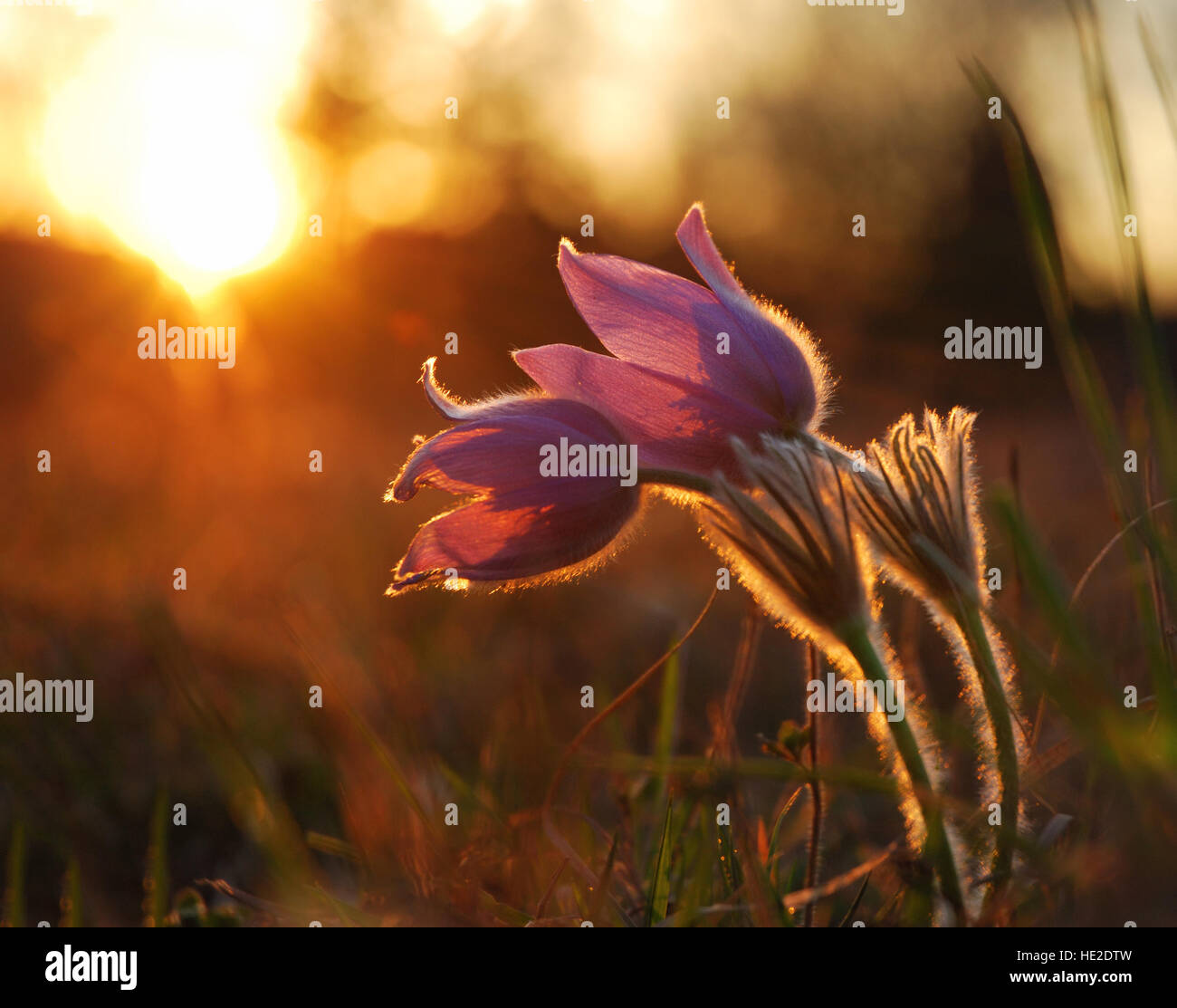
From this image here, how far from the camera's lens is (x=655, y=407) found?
1343mm

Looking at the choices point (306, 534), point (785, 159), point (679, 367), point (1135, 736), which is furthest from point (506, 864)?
point (785, 159)

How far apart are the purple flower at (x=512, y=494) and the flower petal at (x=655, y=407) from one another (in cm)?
3

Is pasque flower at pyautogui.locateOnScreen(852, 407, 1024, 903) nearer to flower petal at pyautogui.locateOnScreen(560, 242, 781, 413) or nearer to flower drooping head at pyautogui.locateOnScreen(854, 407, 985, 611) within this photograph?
flower drooping head at pyautogui.locateOnScreen(854, 407, 985, 611)

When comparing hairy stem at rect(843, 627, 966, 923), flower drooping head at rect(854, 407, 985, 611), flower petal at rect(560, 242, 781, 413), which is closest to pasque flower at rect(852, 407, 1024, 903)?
flower drooping head at rect(854, 407, 985, 611)

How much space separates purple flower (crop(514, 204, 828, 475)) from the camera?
1.34 meters

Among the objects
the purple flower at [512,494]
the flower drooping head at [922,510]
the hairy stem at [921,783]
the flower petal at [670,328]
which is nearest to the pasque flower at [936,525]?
the flower drooping head at [922,510]

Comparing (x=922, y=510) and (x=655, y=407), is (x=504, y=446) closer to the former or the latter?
(x=655, y=407)

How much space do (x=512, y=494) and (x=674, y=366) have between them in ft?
0.89

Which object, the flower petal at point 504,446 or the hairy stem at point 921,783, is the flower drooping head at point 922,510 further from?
the flower petal at point 504,446

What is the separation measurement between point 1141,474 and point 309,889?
3.81 ft

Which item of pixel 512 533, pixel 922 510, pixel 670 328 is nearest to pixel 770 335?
pixel 670 328

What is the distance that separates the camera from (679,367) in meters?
1.35

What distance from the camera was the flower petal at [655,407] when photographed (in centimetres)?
134
